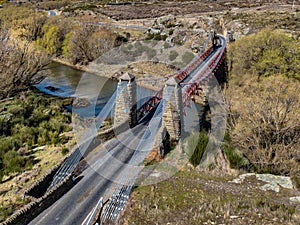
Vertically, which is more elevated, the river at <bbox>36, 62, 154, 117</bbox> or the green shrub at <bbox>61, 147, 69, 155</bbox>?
the green shrub at <bbox>61, 147, 69, 155</bbox>

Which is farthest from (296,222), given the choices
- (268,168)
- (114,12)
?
(114,12)

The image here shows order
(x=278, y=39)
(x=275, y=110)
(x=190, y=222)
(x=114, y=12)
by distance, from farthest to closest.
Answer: (x=114, y=12) → (x=278, y=39) → (x=275, y=110) → (x=190, y=222)

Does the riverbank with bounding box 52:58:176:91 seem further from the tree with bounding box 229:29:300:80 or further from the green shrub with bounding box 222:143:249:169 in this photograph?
the green shrub with bounding box 222:143:249:169

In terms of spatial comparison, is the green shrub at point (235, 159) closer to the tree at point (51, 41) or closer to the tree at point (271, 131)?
the tree at point (271, 131)

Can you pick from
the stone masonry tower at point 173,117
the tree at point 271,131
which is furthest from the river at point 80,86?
the tree at point 271,131

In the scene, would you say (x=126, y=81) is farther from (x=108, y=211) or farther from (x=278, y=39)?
(x=278, y=39)

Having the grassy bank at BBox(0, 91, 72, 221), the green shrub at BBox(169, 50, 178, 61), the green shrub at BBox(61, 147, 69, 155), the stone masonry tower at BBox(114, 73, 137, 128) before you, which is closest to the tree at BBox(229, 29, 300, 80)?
the stone masonry tower at BBox(114, 73, 137, 128)
